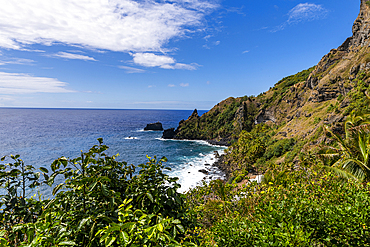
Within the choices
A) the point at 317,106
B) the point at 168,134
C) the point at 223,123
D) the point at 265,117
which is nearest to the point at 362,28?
the point at 317,106

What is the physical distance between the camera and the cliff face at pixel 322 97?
125 feet

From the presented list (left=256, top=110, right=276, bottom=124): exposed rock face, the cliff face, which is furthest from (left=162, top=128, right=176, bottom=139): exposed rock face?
(left=256, top=110, right=276, bottom=124): exposed rock face

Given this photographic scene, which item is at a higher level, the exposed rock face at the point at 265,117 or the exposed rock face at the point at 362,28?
the exposed rock face at the point at 362,28

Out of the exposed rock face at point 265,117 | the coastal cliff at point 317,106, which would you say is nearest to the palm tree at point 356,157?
the coastal cliff at point 317,106

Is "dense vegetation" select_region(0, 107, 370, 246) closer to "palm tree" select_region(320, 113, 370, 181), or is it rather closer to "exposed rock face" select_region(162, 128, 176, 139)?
"palm tree" select_region(320, 113, 370, 181)

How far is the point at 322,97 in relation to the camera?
48.9 m

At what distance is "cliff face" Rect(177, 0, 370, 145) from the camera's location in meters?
38.1

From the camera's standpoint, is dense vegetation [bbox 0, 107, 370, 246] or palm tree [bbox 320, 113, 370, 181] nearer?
dense vegetation [bbox 0, 107, 370, 246]

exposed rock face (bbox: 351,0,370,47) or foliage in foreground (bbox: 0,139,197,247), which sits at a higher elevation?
exposed rock face (bbox: 351,0,370,47)

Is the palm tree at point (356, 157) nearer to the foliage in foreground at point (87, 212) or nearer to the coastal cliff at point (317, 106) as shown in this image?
the foliage in foreground at point (87, 212)

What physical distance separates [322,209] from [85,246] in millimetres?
5078

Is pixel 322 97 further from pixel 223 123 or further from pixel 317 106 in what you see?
pixel 223 123

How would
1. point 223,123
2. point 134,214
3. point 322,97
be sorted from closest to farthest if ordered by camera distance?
point 134,214
point 322,97
point 223,123

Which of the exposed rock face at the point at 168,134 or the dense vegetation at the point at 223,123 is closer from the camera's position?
the dense vegetation at the point at 223,123
